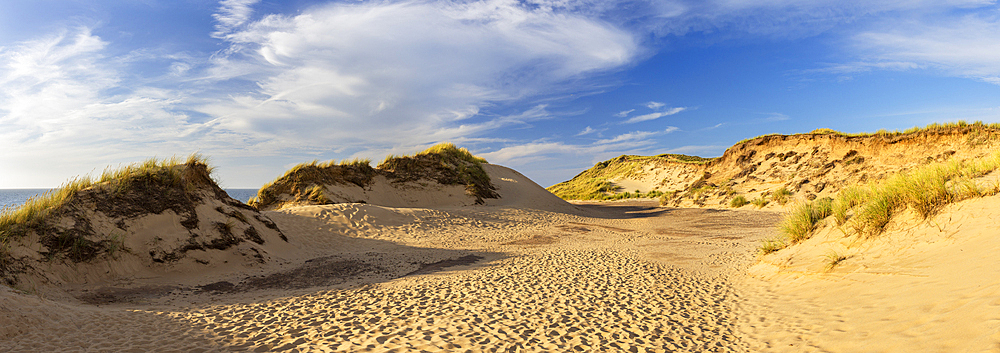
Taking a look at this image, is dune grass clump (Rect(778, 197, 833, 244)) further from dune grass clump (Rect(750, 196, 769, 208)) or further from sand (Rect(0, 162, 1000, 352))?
dune grass clump (Rect(750, 196, 769, 208))

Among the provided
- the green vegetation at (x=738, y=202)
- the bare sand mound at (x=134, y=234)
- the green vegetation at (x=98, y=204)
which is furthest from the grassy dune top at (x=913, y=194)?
the green vegetation at (x=738, y=202)

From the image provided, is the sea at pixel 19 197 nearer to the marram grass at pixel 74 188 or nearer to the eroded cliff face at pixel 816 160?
the marram grass at pixel 74 188

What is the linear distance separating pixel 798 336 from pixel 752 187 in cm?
2345

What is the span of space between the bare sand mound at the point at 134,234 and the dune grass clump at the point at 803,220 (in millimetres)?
11684

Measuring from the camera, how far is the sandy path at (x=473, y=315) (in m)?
4.59

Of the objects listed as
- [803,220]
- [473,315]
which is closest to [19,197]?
[473,315]

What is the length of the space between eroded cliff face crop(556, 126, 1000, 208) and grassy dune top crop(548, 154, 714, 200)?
33.3 feet

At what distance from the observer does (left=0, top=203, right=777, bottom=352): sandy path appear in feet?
15.1

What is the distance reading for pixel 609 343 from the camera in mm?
4555

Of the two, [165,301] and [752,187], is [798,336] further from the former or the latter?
[752,187]

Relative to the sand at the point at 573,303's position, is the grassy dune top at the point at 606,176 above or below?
above

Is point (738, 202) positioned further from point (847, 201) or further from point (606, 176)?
point (606, 176)

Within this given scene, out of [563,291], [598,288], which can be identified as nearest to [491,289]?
[563,291]

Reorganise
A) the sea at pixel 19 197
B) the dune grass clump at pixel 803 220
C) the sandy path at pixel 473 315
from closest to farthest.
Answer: the sandy path at pixel 473 315 < the dune grass clump at pixel 803 220 < the sea at pixel 19 197
